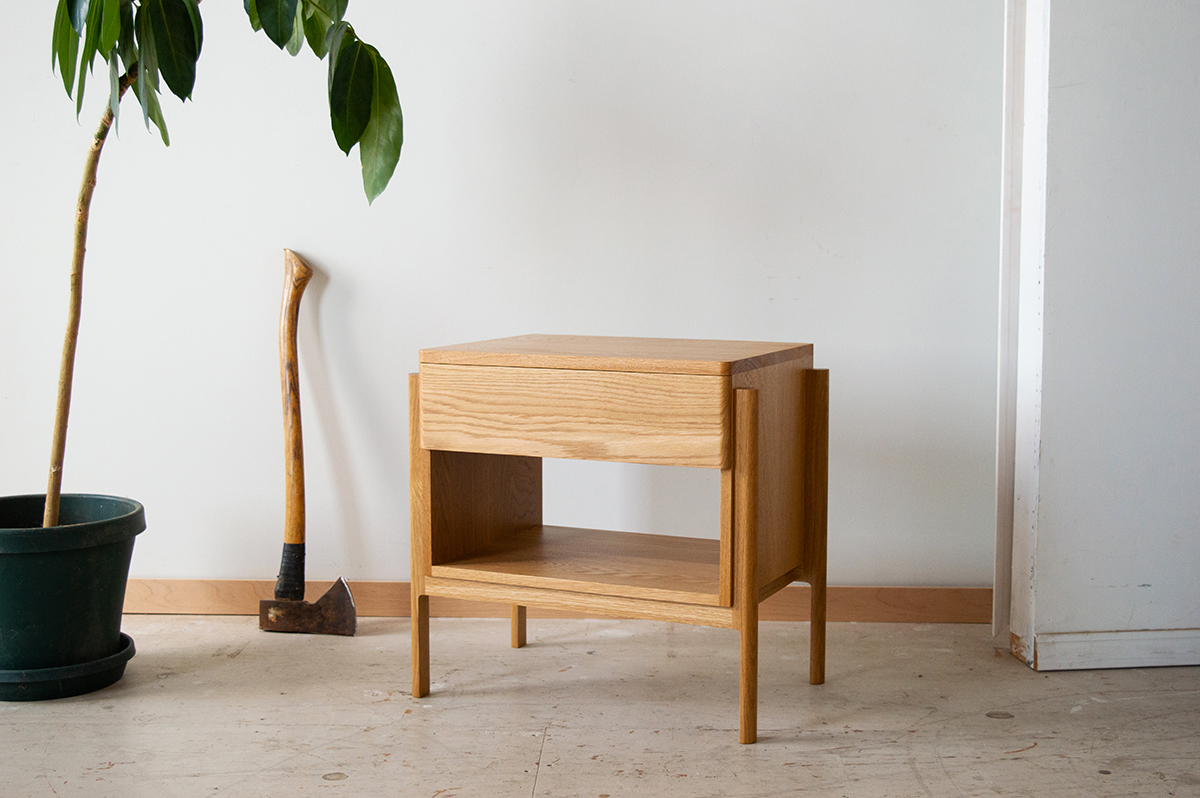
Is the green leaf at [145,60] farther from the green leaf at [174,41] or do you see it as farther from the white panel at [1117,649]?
the white panel at [1117,649]

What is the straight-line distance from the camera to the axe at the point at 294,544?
7.87 feet

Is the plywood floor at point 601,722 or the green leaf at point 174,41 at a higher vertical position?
the green leaf at point 174,41

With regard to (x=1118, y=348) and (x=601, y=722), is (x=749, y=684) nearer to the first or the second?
(x=601, y=722)

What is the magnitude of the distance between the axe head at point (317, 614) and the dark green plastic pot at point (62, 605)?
0.39m

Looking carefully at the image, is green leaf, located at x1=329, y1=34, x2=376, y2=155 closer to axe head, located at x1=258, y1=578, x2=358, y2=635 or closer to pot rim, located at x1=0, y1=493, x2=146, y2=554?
pot rim, located at x1=0, y1=493, x2=146, y2=554

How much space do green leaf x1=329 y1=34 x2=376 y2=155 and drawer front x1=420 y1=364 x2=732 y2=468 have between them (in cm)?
46

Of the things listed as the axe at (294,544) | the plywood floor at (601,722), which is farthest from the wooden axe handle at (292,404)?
the plywood floor at (601,722)

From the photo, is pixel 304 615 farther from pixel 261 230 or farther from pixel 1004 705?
pixel 1004 705

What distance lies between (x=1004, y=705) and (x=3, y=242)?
98.3 inches

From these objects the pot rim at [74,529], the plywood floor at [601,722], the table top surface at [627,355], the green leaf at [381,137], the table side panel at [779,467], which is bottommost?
the plywood floor at [601,722]

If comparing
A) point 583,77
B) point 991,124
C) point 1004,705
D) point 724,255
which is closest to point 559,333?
point 724,255

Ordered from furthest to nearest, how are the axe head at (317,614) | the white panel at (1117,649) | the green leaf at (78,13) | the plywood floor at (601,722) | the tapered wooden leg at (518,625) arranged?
1. the axe head at (317,614)
2. the tapered wooden leg at (518,625)
3. the white panel at (1117,649)
4. the green leaf at (78,13)
5. the plywood floor at (601,722)

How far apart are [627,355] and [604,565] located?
0.41 metres

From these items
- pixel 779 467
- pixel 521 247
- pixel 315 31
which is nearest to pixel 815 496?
pixel 779 467
